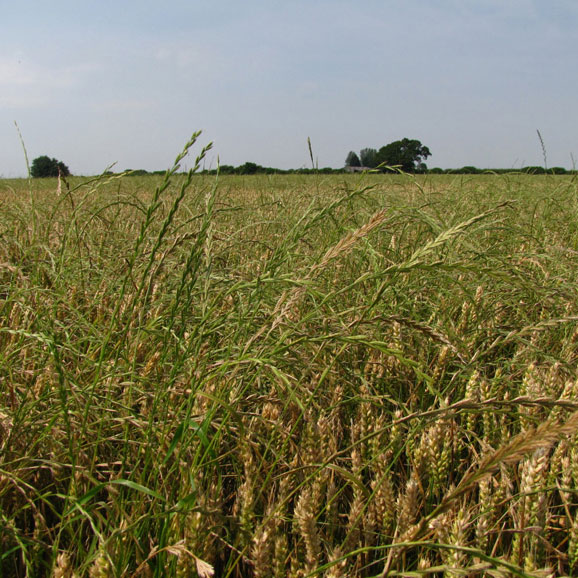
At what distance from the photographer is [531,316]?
1.86 metres

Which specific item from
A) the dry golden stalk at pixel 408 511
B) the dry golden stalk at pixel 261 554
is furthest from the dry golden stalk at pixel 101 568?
the dry golden stalk at pixel 408 511

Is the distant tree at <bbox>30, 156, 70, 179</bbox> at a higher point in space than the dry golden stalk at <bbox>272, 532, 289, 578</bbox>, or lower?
higher

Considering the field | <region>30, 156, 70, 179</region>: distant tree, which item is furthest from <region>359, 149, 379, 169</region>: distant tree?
the field

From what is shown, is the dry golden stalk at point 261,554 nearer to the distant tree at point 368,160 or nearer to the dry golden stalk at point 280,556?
the dry golden stalk at point 280,556

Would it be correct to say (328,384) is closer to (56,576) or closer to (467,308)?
(467,308)

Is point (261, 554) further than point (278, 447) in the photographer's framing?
No

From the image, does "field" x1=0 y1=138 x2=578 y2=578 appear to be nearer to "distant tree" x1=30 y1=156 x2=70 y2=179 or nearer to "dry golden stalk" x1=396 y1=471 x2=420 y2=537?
"dry golden stalk" x1=396 y1=471 x2=420 y2=537

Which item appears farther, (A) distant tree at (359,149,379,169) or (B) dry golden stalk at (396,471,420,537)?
(A) distant tree at (359,149,379,169)

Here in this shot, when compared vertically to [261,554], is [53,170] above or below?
above

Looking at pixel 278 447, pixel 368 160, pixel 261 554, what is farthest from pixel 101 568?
pixel 368 160

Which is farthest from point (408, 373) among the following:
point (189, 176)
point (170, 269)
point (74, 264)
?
point (74, 264)

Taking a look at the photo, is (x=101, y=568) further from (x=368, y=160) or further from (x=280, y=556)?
(x=368, y=160)

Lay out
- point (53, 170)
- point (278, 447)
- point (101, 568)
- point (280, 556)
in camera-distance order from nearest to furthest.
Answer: point (101, 568), point (280, 556), point (278, 447), point (53, 170)

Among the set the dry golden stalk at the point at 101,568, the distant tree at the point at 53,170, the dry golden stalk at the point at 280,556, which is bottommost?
the dry golden stalk at the point at 280,556
